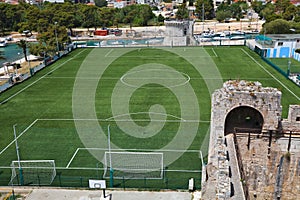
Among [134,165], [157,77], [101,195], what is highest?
[157,77]

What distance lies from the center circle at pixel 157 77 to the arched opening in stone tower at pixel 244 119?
23.1 m

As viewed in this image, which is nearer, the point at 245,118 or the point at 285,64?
the point at 245,118

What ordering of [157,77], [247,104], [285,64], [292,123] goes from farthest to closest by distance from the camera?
1. [285,64]
2. [157,77]
3. [292,123]
4. [247,104]

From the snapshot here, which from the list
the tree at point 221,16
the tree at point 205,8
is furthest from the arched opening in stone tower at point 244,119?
the tree at point 205,8

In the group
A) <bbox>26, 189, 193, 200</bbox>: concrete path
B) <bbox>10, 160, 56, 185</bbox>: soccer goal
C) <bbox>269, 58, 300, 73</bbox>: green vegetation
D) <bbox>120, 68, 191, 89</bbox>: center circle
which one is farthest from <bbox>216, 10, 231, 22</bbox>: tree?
<bbox>26, 189, 193, 200</bbox>: concrete path

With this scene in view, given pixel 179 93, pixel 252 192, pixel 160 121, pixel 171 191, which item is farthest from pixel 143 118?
pixel 252 192

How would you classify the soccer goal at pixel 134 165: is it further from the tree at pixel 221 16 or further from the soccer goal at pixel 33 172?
the tree at pixel 221 16

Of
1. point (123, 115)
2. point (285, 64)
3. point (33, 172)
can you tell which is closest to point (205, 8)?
point (285, 64)

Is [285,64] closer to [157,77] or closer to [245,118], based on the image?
[157,77]

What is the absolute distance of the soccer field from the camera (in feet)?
72.6

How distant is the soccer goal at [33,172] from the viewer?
2089 cm

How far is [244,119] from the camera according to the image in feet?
52.9

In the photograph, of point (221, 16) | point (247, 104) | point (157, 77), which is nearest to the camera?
point (247, 104)

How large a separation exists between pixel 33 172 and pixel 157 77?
79.2 feet
